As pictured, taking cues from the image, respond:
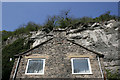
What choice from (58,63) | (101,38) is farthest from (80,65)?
(101,38)

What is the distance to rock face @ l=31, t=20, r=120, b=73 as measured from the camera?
14.2m

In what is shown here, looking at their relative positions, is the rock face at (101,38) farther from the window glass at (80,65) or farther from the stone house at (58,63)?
the window glass at (80,65)

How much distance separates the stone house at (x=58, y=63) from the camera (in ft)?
27.3

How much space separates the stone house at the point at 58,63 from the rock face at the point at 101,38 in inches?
235

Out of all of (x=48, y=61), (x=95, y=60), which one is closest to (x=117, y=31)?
(x=95, y=60)

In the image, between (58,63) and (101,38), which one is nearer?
(58,63)

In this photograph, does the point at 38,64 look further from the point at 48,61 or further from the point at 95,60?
the point at 95,60

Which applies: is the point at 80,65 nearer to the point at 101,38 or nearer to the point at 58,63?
the point at 58,63

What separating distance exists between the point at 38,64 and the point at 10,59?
25.6ft

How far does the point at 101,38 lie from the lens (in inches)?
650

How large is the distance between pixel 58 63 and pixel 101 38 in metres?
9.92

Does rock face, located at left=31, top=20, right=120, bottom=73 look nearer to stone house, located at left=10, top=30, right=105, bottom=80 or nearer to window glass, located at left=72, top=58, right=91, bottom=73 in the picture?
stone house, located at left=10, top=30, right=105, bottom=80

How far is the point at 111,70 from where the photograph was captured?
530 inches

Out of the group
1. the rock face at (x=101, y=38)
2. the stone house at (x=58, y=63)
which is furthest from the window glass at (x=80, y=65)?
the rock face at (x=101, y=38)
